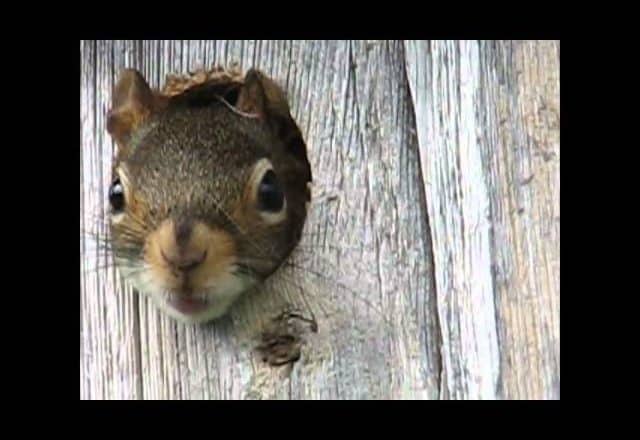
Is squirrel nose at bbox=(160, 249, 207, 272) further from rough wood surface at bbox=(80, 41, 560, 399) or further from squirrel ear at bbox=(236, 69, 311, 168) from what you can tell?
squirrel ear at bbox=(236, 69, 311, 168)

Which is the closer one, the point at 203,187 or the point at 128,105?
the point at 203,187

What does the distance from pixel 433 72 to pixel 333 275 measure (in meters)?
0.37

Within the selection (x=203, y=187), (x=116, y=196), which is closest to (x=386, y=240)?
(x=203, y=187)

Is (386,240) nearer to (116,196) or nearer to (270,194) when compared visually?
(270,194)

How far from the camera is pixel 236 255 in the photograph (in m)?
2.24

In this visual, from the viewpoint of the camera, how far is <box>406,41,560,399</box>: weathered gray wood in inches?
86.4

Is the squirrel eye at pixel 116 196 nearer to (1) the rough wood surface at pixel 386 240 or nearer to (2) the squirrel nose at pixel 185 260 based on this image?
(1) the rough wood surface at pixel 386 240

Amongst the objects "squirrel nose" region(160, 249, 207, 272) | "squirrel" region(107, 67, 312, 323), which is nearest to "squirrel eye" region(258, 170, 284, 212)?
"squirrel" region(107, 67, 312, 323)

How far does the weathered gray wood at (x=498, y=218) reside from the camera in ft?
7.20

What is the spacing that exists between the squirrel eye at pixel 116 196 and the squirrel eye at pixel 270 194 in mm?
229

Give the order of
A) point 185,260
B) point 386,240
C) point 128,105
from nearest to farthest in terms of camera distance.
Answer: point 185,260, point 386,240, point 128,105

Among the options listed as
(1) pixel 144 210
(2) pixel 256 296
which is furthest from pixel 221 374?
(1) pixel 144 210

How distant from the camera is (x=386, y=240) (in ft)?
7.47

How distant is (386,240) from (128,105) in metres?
0.52
